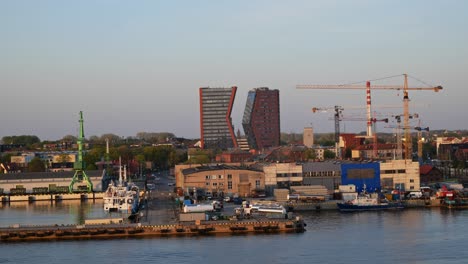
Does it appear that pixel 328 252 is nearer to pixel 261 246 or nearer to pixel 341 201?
pixel 261 246

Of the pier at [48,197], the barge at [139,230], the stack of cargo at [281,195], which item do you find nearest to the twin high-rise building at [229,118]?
the pier at [48,197]

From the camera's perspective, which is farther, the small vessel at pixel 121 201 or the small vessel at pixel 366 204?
the small vessel at pixel 121 201

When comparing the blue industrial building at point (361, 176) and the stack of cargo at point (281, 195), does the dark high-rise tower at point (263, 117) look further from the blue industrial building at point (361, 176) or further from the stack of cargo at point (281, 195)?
the stack of cargo at point (281, 195)

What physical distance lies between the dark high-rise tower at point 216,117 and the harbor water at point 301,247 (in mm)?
40122

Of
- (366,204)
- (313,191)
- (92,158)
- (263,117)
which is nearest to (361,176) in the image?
(313,191)

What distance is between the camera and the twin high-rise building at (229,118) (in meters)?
58.7

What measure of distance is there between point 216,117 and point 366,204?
38209mm

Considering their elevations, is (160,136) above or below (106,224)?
above

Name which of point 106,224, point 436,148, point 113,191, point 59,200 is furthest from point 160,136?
point 106,224

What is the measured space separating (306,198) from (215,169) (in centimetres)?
550

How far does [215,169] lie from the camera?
2762 cm

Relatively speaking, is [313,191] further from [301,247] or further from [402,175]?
[301,247]

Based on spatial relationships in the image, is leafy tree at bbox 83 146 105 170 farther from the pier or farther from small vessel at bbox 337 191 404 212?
small vessel at bbox 337 191 404 212

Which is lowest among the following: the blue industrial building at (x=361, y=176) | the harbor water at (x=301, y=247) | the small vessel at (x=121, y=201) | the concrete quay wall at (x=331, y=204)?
the harbor water at (x=301, y=247)
